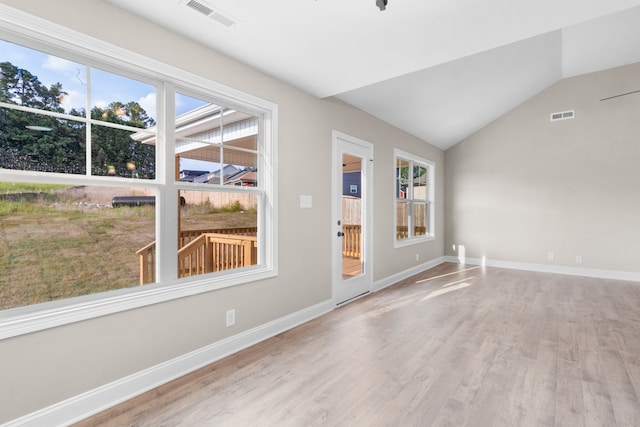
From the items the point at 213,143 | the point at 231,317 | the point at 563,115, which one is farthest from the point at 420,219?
the point at 213,143

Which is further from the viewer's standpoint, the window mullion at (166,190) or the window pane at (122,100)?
the window mullion at (166,190)

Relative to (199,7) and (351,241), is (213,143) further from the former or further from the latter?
(351,241)

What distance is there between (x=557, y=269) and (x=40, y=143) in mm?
7825

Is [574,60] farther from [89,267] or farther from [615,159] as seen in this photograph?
[89,267]

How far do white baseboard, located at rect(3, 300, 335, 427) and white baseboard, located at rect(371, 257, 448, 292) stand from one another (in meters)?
2.12

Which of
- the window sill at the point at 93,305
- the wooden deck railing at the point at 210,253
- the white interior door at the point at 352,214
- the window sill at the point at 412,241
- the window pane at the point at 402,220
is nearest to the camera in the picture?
the window sill at the point at 93,305

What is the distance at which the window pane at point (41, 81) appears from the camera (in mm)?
1697

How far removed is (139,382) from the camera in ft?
6.81

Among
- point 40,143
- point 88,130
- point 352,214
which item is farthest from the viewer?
point 352,214

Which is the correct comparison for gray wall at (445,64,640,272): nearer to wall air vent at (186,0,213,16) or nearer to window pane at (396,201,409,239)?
window pane at (396,201,409,239)

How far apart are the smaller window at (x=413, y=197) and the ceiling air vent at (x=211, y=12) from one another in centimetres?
371

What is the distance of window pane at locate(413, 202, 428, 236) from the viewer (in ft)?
21.4

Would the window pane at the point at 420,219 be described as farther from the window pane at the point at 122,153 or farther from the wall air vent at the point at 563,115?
the window pane at the point at 122,153

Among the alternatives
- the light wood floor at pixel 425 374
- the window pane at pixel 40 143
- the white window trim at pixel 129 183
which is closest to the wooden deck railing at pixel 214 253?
the white window trim at pixel 129 183
